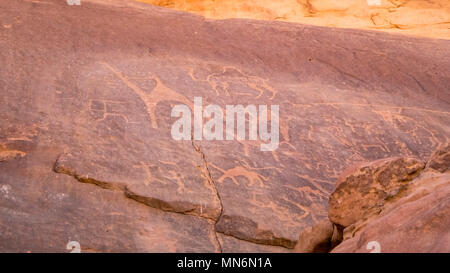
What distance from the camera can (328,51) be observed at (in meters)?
4.55

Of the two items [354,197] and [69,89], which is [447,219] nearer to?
[354,197]

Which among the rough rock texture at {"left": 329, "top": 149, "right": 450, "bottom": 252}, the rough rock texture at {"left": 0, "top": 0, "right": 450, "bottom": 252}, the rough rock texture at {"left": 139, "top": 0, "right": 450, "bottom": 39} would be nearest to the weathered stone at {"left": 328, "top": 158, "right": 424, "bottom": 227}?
the rough rock texture at {"left": 329, "top": 149, "right": 450, "bottom": 252}

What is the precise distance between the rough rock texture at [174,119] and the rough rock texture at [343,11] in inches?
89.6

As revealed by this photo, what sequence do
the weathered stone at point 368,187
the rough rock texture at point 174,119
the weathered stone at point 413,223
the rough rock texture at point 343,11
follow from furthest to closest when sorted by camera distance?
the rough rock texture at point 343,11 → the rough rock texture at point 174,119 → the weathered stone at point 368,187 → the weathered stone at point 413,223

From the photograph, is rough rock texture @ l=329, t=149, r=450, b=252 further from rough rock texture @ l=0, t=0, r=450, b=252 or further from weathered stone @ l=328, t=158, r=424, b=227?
rough rock texture @ l=0, t=0, r=450, b=252

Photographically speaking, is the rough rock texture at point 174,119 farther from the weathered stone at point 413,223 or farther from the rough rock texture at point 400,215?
the weathered stone at point 413,223

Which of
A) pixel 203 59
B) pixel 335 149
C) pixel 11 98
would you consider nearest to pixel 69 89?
pixel 11 98

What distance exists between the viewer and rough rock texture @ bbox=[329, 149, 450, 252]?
1784mm

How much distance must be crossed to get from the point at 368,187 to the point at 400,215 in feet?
1.09

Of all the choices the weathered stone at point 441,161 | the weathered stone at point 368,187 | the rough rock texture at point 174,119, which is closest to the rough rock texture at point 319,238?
the weathered stone at point 368,187

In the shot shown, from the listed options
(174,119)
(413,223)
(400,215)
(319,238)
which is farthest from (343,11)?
(413,223)

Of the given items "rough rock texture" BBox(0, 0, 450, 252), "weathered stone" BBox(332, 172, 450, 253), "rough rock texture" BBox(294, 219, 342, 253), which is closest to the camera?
"weathered stone" BBox(332, 172, 450, 253)

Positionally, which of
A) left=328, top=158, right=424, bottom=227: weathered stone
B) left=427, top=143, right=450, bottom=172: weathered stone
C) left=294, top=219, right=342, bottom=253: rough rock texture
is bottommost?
left=294, top=219, right=342, bottom=253: rough rock texture

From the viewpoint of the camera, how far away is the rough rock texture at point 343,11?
719cm
